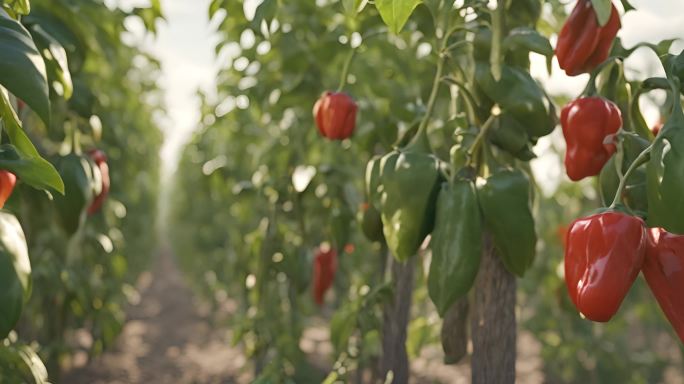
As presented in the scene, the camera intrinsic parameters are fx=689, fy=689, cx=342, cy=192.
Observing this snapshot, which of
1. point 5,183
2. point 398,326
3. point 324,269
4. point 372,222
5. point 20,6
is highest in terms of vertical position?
point 20,6

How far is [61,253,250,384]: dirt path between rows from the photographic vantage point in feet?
16.8

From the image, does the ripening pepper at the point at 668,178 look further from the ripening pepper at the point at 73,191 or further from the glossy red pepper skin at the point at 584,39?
the ripening pepper at the point at 73,191

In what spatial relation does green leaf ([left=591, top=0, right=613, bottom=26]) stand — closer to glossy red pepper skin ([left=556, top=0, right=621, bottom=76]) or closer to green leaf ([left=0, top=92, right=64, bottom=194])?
glossy red pepper skin ([left=556, top=0, right=621, bottom=76])

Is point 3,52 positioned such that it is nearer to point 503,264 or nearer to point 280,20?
point 503,264

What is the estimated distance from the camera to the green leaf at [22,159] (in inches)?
37.7

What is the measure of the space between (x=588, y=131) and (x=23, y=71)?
0.89 m

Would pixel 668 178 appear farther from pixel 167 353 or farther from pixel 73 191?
pixel 167 353

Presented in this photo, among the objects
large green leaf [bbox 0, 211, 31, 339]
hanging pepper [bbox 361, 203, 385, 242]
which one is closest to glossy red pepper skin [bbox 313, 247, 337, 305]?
hanging pepper [bbox 361, 203, 385, 242]

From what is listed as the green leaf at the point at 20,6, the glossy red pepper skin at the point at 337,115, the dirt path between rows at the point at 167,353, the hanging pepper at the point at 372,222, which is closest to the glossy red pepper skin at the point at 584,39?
the hanging pepper at the point at 372,222

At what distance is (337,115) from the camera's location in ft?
5.50

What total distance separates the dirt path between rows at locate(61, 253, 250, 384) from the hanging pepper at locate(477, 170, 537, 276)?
2.94 metres

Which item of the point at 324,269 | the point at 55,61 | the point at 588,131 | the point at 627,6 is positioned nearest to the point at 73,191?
the point at 55,61

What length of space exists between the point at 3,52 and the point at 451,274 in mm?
741

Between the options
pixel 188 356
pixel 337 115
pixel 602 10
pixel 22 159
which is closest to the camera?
pixel 22 159
